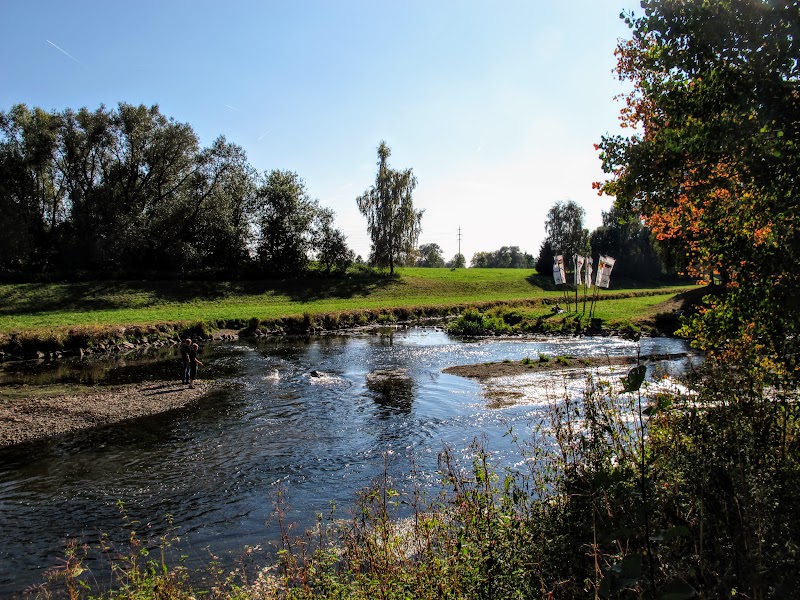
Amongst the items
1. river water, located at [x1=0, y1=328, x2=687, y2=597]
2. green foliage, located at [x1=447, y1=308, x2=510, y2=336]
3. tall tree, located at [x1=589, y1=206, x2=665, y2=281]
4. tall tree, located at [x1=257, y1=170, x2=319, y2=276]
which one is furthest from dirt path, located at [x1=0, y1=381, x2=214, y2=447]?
tall tree, located at [x1=589, y1=206, x2=665, y2=281]

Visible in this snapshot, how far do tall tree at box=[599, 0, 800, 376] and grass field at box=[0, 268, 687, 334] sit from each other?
34.8m

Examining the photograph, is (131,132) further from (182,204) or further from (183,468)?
(183,468)

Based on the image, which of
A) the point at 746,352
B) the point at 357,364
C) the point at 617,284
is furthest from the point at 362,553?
the point at 617,284

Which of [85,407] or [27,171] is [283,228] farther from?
[85,407]

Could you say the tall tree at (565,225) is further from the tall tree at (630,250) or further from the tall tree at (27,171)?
the tall tree at (27,171)

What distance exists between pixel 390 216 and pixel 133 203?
3211 cm

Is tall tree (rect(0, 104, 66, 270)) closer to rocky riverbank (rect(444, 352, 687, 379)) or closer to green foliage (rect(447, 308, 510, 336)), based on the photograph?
green foliage (rect(447, 308, 510, 336))

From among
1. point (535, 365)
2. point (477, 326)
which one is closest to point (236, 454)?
point (535, 365)

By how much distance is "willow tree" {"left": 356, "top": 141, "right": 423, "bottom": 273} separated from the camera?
74250 mm

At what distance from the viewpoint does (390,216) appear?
7394 centimetres

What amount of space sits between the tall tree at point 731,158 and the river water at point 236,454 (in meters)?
3.33

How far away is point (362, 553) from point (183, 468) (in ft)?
24.9

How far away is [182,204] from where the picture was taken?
60500mm

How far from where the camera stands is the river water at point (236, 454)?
9430 mm
